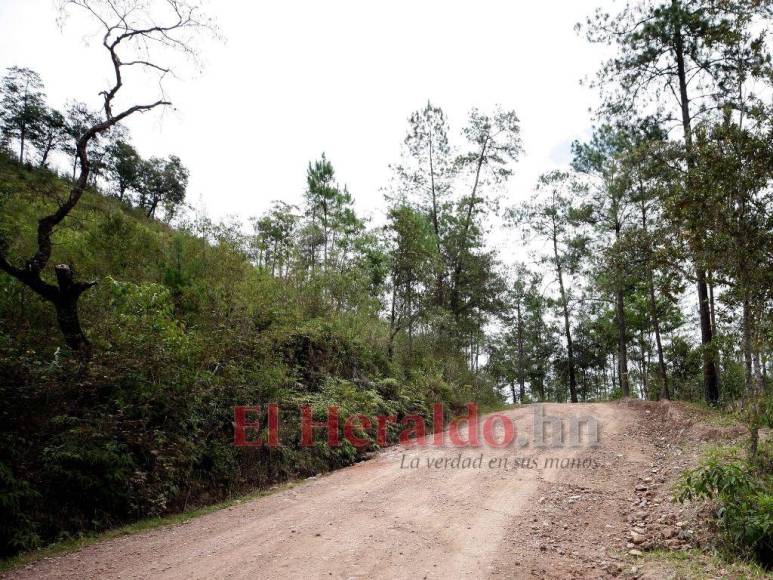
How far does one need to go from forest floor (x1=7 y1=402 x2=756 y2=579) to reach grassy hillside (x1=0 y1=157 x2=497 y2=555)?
63 cm

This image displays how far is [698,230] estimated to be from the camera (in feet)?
21.3

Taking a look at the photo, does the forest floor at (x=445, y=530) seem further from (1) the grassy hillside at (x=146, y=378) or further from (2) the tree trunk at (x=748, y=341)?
(2) the tree trunk at (x=748, y=341)

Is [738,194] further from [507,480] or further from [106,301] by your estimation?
[106,301]

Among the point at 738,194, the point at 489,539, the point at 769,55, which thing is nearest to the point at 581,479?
the point at 489,539

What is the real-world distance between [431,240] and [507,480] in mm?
9868

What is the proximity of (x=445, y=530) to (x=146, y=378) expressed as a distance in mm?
4198

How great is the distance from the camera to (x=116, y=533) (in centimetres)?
458

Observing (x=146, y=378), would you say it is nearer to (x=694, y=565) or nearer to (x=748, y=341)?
(x=694, y=565)

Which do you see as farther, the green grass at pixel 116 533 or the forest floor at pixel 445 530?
the green grass at pixel 116 533

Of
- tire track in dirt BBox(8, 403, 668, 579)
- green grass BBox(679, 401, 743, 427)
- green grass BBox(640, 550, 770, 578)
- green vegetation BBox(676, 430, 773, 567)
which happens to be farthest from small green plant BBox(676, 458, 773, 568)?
green grass BBox(679, 401, 743, 427)

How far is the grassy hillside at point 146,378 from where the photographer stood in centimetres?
460

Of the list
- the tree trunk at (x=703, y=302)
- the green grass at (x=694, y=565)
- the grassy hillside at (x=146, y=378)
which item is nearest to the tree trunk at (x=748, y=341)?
Answer: the green grass at (x=694, y=565)

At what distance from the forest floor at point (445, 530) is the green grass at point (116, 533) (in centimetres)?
13

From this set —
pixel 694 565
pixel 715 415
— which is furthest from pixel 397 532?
pixel 715 415
